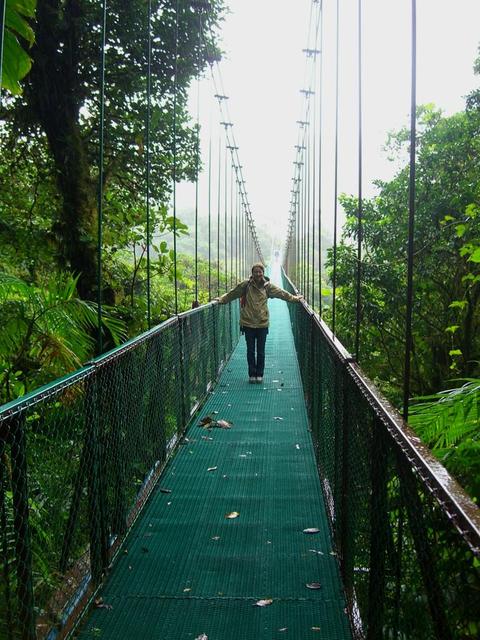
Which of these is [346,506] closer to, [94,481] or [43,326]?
[94,481]

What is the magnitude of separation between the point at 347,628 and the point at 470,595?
1.05 m

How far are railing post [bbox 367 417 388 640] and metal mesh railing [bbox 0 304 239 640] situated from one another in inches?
31.0

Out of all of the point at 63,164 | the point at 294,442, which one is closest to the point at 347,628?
the point at 294,442

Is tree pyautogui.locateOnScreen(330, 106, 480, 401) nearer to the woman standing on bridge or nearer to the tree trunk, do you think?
the woman standing on bridge

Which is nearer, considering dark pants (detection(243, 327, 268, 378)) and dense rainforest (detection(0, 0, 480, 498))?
dense rainforest (detection(0, 0, 480, 498))

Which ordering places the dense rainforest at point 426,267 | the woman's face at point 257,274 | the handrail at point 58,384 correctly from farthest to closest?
the dense rainforest at point 426,267 < the woman's face at point 257,274 < the handrail at point 58,384

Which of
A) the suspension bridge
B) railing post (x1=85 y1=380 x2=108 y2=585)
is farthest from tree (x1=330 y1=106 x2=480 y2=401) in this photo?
railing post (x1=85 y1=380 x2=108 y2=585)

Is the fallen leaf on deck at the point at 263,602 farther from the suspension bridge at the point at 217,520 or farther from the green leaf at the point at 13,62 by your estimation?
the green leaf at the point at 13,62

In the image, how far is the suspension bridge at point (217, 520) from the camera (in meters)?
1.10

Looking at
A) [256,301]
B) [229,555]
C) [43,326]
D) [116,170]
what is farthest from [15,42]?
[116,170]

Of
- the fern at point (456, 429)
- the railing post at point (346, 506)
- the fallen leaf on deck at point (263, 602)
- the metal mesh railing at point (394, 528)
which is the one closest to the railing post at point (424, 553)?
the metal mesh railing at point (394, 528)

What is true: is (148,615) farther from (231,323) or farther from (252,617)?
(231,323)

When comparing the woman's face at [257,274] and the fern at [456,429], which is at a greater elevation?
the woman's face at [257,274]

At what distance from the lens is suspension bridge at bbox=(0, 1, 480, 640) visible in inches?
43.4
